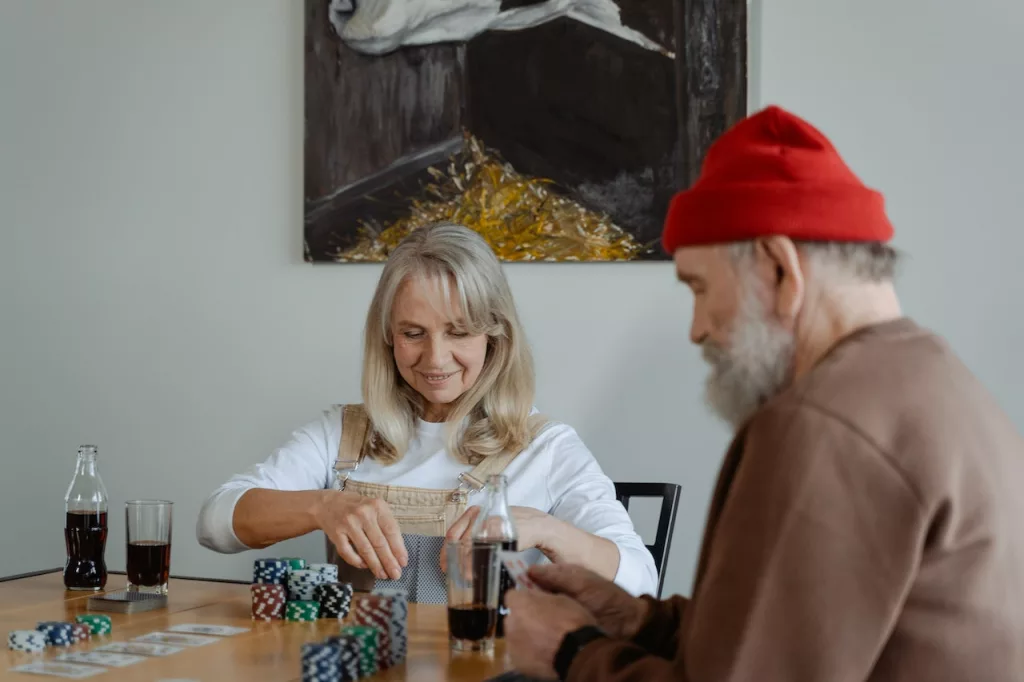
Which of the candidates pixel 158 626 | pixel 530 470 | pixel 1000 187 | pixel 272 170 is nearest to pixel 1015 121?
pixel 1000 187

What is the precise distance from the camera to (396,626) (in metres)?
1.54

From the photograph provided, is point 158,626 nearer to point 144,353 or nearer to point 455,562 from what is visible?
point 455,562

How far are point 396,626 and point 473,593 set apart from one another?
0.39 ft

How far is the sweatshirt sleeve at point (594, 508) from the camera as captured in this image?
84.4 inches

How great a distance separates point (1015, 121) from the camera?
2.72m

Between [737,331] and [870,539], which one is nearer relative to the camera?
[870,539]

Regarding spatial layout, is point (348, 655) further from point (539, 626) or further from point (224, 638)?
point (224, 638)

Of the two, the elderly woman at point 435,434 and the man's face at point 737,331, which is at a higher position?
the man's face at point 737,331

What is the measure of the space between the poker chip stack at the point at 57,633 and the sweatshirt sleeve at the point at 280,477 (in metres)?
0.65

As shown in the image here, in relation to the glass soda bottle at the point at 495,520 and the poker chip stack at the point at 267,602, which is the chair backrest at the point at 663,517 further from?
the poker chip stack at the point at 267,602

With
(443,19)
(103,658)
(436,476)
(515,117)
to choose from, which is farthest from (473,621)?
(443,19)

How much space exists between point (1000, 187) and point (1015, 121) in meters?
0.16

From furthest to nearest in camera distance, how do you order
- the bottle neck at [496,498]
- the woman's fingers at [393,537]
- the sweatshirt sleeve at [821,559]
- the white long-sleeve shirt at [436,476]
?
the white long-sleeve shirt at [436,476], the woman's fingers at [393,537], the bottle neck at [496,498], the sweatshirt sleeve at [821,559]

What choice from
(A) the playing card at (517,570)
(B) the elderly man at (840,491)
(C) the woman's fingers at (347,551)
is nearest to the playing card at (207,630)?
(C) the woman's fingers at (347,551)
